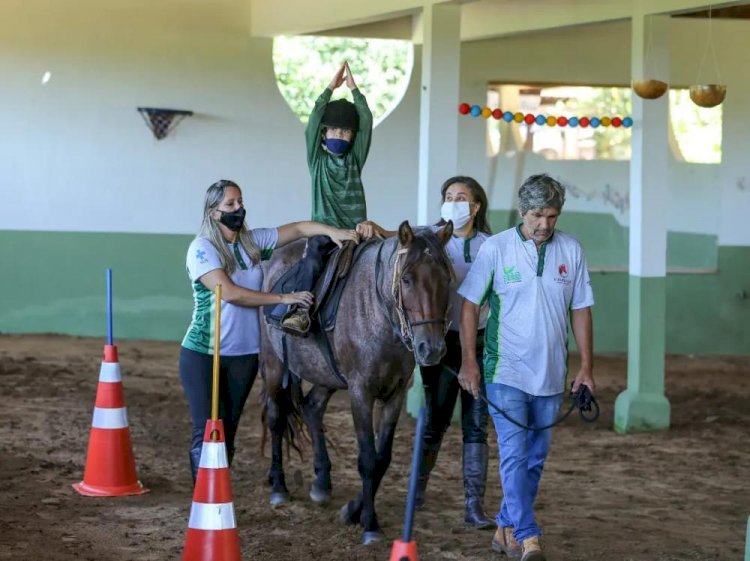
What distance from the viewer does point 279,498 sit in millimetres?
6238

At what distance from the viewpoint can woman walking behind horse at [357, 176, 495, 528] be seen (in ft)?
18.3

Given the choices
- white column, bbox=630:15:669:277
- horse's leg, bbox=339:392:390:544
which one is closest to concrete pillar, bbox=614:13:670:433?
white column, bbox=630:15:669:277

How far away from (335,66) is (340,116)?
1079 centimetres

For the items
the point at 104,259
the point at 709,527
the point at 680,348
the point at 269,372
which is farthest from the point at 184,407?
the point at 680,348

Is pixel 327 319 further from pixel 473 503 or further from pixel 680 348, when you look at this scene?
pixel 680 348

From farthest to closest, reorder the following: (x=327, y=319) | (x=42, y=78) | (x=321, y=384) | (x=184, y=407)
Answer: (x=42, y=78)
(x=184, y=407)
(x=321, y=384)
(x=327, y=319)

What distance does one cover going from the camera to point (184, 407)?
8883 mm

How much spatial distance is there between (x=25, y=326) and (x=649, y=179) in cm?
662

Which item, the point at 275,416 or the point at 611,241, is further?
the point at 611,241

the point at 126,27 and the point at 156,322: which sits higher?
the point at 126,27

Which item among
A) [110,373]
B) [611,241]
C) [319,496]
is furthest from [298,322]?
[611,241]

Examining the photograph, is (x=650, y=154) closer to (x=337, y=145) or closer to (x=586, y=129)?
(x=337, y=145)

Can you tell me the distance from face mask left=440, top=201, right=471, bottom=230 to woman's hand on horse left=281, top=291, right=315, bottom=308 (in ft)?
2.45

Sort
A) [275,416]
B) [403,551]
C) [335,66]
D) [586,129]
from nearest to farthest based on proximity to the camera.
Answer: [403,551], [275,416], [586,129], [335,66]
